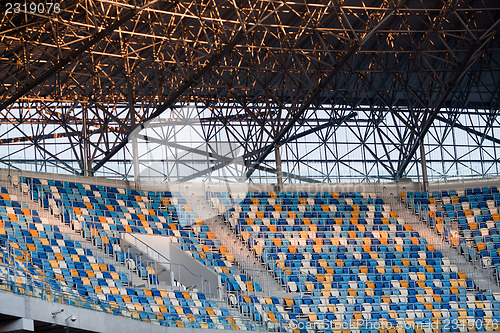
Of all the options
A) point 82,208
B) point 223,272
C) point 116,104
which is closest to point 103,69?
point 116,104

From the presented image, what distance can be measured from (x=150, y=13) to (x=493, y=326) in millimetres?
18995

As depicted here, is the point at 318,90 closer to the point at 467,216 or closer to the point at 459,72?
the point at 459,72

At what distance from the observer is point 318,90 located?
40.6 meters

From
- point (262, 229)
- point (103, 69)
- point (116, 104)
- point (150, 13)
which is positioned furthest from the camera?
point (116, 104)

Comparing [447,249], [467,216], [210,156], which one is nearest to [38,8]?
[210,156]

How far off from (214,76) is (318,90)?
751 cm

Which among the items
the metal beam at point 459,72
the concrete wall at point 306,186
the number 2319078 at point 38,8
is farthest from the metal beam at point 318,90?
the number 2319078 at point 38,8

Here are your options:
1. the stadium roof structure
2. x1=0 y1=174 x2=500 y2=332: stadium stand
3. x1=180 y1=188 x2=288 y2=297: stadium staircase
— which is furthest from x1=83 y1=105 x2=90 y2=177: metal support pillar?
x1=180 y1=188 x2=288 y2=297: stadium staircase

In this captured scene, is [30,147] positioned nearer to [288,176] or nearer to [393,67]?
[288,176]

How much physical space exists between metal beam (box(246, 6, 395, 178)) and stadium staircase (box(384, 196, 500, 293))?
6548 millimetres

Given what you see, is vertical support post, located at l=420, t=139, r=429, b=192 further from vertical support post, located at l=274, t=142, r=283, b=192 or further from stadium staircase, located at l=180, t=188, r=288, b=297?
stadium staircase, located at l=180, t=188, r=288, b=297

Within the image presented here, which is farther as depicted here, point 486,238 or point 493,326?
point 486,238

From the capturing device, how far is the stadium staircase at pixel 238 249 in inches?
1367

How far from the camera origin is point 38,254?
29484mm
